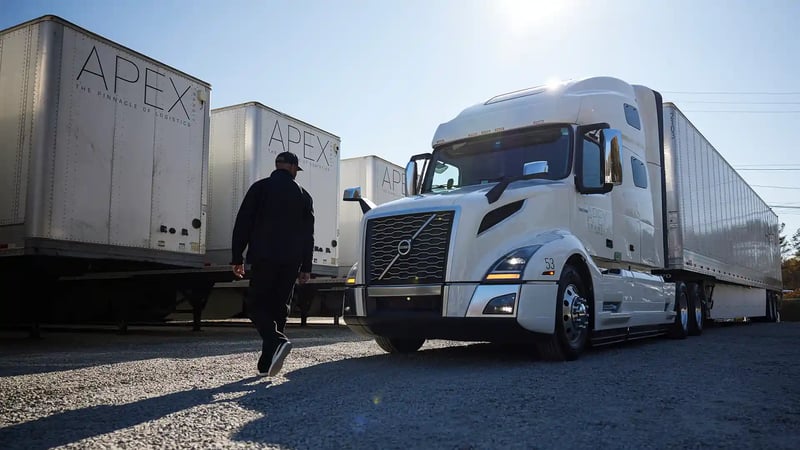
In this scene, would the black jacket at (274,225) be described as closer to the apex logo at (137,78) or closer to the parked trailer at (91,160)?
the parked trailer at (91,160)

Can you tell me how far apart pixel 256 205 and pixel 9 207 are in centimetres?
462

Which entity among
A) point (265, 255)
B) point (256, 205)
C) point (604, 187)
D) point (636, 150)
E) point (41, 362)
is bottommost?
point (41, 362)

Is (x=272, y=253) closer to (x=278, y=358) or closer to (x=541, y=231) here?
(x=278, y=358)

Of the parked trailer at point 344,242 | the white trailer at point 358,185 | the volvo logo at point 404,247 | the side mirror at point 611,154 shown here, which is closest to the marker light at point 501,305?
the volvo logo at point 404,247

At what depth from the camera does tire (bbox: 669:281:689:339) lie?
977 centimetres

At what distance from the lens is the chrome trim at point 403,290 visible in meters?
5.77

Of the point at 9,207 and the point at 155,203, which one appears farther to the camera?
the point at 155,203

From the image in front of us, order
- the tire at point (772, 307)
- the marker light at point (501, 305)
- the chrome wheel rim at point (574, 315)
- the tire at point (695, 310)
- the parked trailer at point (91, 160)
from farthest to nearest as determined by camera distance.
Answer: the tire at point (772, 307) < the tire at point (695, 310) < the parked trailer at point (91, 160) < the chrome wheel rim at point (574, 315) < the marker light at point (501, 305)

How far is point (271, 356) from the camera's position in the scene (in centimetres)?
503

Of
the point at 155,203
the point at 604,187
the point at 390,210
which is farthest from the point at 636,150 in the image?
the point at 155,203

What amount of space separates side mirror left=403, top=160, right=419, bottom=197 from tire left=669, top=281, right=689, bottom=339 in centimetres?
473

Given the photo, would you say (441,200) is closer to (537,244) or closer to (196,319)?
(537,244)

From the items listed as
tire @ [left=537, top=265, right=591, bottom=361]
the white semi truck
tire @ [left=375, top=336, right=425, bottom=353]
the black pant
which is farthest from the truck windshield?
the black pant

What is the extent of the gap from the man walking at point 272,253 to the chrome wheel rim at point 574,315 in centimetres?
261
